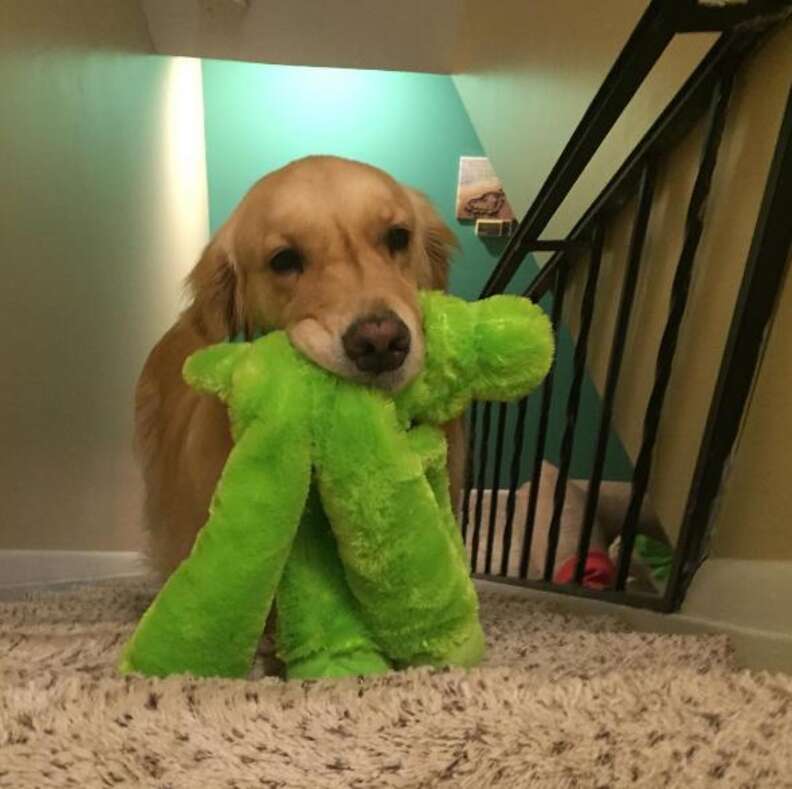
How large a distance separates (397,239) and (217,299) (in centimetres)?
36

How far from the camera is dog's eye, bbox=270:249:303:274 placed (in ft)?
4.31

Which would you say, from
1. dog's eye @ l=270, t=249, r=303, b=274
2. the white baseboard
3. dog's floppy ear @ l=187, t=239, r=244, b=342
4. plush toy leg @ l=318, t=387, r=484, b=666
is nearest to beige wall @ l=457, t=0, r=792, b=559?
plush toy leg @ l=318, t=387, r=484, b=666

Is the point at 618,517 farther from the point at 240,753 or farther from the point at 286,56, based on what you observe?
the point at 240,753

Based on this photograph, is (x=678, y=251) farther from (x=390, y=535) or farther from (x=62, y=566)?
(x=62, y=566)

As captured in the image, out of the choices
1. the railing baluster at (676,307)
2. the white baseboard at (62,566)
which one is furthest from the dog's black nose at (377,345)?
the white baseboard at (62,566)

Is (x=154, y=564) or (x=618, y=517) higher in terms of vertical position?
(x=154, y=564)

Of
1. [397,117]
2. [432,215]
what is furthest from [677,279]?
[397,117]

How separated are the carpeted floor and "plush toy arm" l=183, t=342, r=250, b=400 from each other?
0.34m

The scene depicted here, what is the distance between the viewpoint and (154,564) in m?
1.79

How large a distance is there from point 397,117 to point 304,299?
3.37 m

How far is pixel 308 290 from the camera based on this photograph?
124 cm

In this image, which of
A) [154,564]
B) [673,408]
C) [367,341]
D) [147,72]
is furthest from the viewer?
[147,72]

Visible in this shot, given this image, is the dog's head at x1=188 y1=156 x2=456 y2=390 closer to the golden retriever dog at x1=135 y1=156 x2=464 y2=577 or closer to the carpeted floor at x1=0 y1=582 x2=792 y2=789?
the golden retriever dog at x1=135 y1=156 x2=464 y2=577

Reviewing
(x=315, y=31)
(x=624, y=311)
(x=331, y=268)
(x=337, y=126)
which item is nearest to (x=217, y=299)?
(x=331, y=268)
